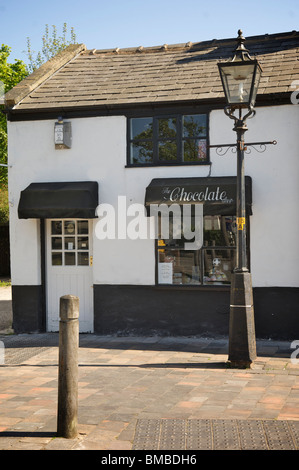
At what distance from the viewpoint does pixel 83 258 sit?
11984 millimetres

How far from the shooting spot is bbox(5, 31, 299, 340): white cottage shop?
10648 mm

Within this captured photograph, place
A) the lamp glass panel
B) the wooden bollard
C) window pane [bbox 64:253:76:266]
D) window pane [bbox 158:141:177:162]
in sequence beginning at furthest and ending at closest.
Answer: window pane [bbox 64:253:76:266]
window pane [bbox 158:141:177:162]
the lamp glass panel
the wooden bollard

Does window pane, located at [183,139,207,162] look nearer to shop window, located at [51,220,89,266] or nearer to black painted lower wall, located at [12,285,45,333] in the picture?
shop window, located at [51,220,89,266]

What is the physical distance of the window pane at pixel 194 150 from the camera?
11242 mm

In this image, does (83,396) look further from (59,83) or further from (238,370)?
(59,83)

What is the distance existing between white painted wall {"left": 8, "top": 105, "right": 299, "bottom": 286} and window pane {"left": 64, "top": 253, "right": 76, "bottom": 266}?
0.58 m

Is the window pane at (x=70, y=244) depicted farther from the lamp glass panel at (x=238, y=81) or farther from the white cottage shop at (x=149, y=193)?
the lamp glass panel at (x=238, y=81)

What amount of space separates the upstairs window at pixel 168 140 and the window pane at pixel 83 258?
209 centimetres

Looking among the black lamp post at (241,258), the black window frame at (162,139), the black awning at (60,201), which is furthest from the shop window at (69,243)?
the black lamp post at (241,258)

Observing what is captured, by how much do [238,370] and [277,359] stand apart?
1.02m

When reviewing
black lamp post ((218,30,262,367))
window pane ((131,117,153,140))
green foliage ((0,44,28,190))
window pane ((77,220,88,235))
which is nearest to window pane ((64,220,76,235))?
window pane ((77,220,88,235))

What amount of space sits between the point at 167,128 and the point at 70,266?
3.48 m

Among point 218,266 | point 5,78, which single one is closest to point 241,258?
point 218,266
